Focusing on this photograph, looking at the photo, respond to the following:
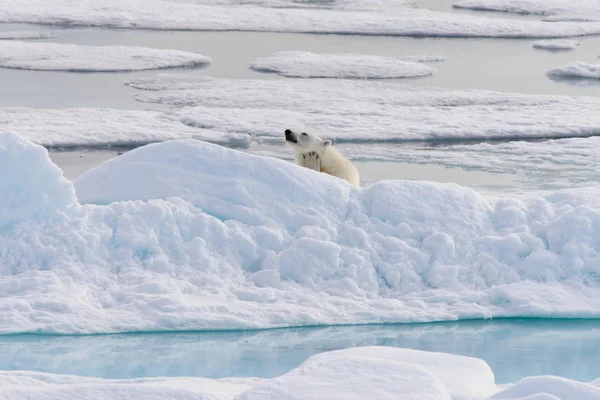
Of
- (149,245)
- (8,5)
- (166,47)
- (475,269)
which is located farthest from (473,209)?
(8,5)

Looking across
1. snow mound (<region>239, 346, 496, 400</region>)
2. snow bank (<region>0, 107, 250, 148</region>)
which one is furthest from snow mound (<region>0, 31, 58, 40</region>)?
snow mound (<region>239, 346, 496, 400</region>)

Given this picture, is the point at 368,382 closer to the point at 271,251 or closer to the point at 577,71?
the point at 271,251

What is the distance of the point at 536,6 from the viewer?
21.8 m

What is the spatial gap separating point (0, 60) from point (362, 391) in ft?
37.7

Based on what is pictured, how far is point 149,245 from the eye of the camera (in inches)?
197

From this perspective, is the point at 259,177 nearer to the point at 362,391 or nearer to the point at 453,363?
the point at 453,363

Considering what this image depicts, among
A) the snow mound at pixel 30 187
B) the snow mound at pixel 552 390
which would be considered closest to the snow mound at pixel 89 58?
the snow mound at pixel 30 187

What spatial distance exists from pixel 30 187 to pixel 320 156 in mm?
2317

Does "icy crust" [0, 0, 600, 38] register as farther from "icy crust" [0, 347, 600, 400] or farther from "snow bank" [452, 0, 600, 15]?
"icy crust" [0, 347, 600, 400]

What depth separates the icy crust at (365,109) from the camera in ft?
33.0

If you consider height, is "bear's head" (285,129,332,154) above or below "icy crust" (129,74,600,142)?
above

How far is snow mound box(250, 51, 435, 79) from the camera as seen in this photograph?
13.5 meters

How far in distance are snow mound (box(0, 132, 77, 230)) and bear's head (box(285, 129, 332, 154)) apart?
80.7 inches

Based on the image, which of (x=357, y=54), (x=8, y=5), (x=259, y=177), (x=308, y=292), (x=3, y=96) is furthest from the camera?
(x=8, y=5)
